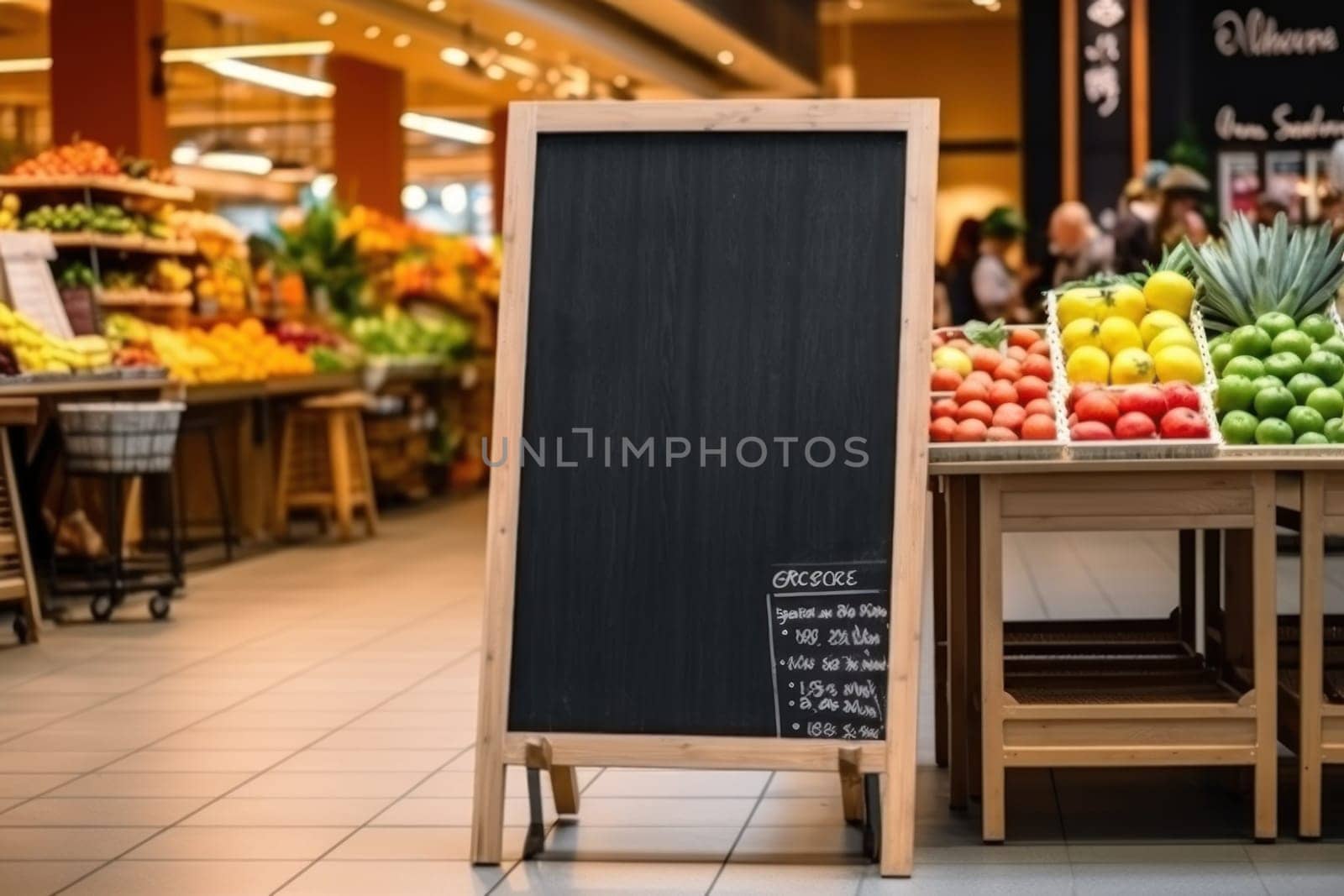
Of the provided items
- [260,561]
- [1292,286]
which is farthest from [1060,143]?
[1292,286]

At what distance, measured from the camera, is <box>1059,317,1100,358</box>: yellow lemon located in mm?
5293

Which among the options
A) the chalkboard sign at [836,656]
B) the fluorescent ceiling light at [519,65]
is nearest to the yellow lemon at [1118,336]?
the chalkboard sign at [836,656]

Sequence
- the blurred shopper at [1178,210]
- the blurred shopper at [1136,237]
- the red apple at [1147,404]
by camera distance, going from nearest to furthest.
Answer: the red apple at [1147,404], the blurred shopper at [1178,210], the blurred shopper at [1136,237]

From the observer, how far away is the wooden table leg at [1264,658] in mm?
4832

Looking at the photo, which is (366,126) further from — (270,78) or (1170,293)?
(1170,293)

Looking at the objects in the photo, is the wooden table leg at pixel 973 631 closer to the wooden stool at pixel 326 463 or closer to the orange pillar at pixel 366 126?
the wooden stool at pixel 326 463

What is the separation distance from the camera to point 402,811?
5371 mm

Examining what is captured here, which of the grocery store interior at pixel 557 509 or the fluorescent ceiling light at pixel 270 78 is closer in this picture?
the grocery store interior at pixel 557 509

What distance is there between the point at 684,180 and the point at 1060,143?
15.5m

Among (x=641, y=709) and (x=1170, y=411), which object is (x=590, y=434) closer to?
(x=641, y=709)

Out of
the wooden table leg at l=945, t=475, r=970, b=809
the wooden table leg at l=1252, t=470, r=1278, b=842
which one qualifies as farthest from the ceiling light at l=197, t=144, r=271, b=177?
the wooden table leg at l=1252, t=470, r=1278, b=842

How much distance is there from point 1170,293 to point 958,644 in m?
0.99

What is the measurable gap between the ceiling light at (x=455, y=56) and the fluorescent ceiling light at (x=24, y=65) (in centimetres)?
302

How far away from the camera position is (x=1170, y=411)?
4.90 meters
